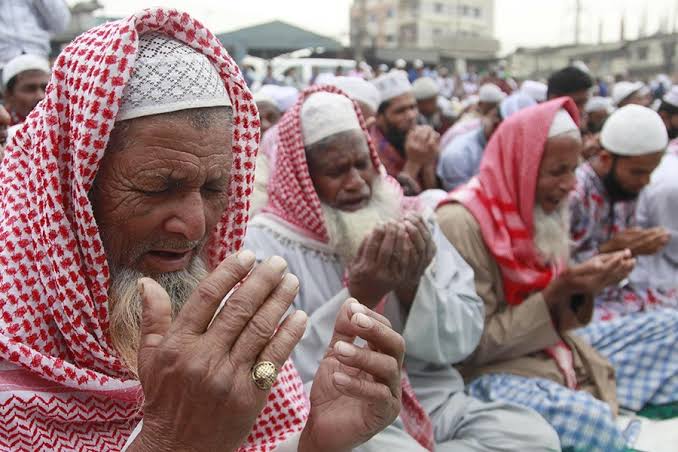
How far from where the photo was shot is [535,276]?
12.0 feet

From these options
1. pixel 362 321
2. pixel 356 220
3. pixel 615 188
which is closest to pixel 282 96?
pixel 615 188

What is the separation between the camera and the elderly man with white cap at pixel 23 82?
5297 millimetres

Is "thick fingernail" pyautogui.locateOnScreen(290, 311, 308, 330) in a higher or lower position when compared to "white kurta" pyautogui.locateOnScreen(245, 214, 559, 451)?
higher

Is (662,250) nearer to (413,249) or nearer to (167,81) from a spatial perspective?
(413,249)

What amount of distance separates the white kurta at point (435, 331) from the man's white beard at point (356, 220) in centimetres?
9

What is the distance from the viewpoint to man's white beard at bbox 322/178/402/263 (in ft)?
10.3

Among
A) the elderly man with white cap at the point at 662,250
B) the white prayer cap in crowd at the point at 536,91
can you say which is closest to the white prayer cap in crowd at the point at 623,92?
the white prayer cap in crowd at the point at 536,91

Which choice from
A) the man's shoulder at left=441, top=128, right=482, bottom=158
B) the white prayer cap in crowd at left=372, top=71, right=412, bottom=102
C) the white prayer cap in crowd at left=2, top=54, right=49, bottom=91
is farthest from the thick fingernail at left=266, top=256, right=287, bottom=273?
the man's shoulder at left=441, top=128, right=482, bottom=158

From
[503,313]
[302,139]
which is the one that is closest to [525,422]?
[503,313]

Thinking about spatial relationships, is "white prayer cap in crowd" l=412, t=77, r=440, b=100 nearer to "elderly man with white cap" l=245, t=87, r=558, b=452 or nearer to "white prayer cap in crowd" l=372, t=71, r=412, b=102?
"white prayer cap in crowd" l=372, t=71, r=412, b=102

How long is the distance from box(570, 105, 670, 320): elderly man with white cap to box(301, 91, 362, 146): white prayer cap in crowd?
235 centimetres

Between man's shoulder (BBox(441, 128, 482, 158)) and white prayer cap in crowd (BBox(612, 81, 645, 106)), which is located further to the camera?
white prayer cap in crowd (BBox(612, 81, 645, 106))

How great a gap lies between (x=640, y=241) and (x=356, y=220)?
2373 millimetres

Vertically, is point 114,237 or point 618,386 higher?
point 114,237
